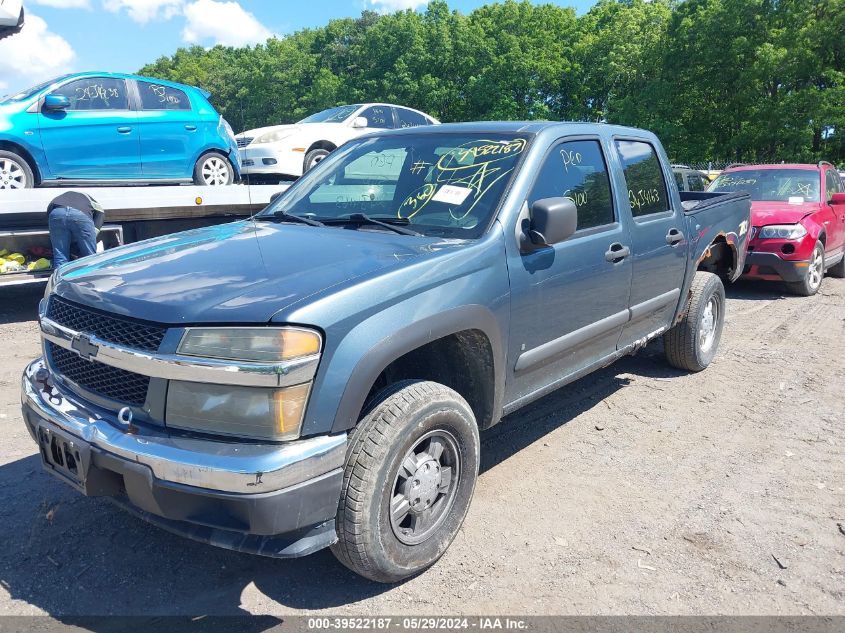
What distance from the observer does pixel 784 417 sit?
15.9ft

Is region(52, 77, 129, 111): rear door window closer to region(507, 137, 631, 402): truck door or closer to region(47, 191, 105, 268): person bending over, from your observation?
region(47, 191, 105, 268): person bending over

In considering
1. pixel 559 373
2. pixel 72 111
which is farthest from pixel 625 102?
pixel 559 373

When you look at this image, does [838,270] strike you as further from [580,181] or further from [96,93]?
[96,93]

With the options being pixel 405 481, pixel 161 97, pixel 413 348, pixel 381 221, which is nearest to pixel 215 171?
pixel 161 97

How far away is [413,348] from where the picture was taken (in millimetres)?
2736

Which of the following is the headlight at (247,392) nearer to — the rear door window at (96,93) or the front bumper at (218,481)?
the front bumper at (218,481)

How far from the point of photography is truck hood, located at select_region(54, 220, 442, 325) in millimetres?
2426

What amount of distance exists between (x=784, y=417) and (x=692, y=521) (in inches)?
74.0

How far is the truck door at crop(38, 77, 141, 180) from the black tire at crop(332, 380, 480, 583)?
647 centimetres

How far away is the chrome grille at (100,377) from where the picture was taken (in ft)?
8.21

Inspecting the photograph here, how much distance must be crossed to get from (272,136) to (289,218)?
24.6 feet

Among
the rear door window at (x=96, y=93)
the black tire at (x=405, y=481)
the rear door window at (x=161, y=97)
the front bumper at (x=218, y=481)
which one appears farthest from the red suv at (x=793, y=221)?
the front bumper at (x=218, y=481)

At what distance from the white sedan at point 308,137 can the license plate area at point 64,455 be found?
748 cm

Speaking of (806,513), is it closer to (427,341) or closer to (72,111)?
(427,341)
